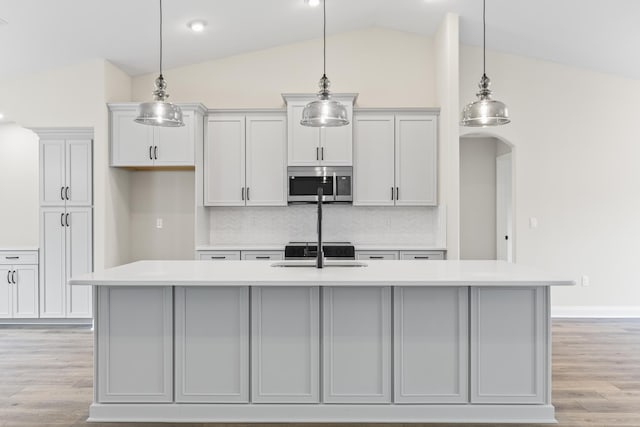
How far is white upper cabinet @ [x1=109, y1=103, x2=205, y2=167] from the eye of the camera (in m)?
5.31

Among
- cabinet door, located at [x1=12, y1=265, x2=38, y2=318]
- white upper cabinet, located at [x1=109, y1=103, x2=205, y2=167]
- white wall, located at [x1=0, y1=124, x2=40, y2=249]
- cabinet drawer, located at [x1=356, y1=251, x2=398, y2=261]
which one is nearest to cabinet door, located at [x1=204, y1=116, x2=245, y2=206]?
white upper cabinet, located at [x1=109, y1=103, x2=205, y2=167]

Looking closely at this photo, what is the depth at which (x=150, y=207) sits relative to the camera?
585 centimetres

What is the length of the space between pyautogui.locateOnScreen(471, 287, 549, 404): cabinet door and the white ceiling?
307 centimetres

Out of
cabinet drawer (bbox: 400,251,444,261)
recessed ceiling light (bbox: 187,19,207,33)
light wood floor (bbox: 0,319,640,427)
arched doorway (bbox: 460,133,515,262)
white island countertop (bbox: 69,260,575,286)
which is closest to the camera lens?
white island countertop (bbox: 69,260,575,286)

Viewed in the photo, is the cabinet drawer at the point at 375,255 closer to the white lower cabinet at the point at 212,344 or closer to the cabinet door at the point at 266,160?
the cabinet door at the point at 266,160

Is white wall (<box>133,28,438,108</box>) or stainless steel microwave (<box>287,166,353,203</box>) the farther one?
white wall (<box>133,28,438,108</box>)

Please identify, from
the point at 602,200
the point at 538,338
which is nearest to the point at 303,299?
the point at 538,338

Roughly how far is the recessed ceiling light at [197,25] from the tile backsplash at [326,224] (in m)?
2.02

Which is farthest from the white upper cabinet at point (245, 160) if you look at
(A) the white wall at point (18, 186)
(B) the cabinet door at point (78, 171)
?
(A) the white wall at point (18, 186)

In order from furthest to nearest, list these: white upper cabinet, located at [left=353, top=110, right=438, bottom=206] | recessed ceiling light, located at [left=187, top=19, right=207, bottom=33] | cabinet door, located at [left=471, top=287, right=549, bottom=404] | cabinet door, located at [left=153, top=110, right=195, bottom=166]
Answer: white upper cabinet, located at [left=353, top=110, right=438, bottom=206], cabinet door, located at [left=153, top=110, right=195, bottom=166], recessed ceiling light, located at [left=187, top=19, right=207, bottom=33], cabinet door, located at [left=471, top=287, right=549, bottom=404]

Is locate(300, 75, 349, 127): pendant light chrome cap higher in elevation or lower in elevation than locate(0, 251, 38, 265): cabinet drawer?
higher

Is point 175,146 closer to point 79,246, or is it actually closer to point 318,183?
point 79,246

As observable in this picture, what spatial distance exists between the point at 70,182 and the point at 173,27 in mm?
2018

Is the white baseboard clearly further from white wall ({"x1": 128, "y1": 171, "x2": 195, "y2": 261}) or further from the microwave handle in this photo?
white wall ({"x1": 128, "y1": 171, "x2": 195, "y2": 261})
